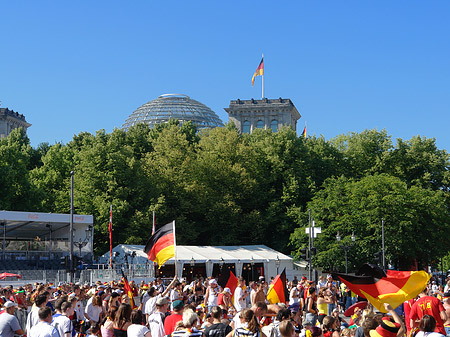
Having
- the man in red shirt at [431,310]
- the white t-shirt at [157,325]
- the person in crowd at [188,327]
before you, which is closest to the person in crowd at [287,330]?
the person in crowd at [188,327]

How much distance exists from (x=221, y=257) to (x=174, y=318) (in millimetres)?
37838

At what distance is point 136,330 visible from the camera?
356 inches

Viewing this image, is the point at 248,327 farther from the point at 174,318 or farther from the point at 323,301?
the point at 323,301

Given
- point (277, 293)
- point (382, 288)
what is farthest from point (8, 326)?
point (277, 293)

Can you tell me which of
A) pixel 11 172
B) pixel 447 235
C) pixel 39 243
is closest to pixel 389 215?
pixel 447 235

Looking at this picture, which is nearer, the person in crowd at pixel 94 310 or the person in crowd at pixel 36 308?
the person in crowd at pixel 36 308

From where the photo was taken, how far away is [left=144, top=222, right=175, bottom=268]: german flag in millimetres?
17297

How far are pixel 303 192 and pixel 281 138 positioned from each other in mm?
6404

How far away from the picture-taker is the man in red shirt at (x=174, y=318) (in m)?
10.2

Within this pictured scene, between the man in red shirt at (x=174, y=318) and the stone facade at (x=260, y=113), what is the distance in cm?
10115

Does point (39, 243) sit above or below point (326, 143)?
below

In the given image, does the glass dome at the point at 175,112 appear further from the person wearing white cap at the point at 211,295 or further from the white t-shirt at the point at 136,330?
the white t-shirt at the point at 136,330

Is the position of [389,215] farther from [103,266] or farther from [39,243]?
[39,243]

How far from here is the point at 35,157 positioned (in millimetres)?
72312
